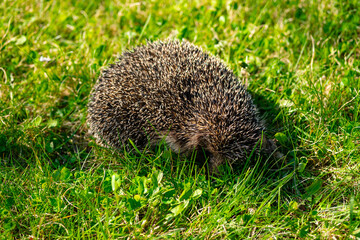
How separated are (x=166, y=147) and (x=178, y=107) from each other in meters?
0.49

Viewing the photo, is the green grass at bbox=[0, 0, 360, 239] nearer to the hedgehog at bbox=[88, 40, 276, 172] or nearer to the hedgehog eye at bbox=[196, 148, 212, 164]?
the hedgehog eye at bbox=[196, 148, 212, 164]

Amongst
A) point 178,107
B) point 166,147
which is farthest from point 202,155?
point 178,107

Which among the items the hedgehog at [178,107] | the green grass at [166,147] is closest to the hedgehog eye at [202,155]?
the hedgehog at [178,107]

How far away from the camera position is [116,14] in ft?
21.6

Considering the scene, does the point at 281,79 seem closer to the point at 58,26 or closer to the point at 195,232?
the point at 195,232

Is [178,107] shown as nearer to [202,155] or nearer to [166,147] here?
[166,147]

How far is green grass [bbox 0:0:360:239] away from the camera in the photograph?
3.51 m

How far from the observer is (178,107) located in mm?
4176

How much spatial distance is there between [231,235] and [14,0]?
220 inches

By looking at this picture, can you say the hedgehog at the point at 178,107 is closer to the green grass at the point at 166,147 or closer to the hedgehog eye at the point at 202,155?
the hedgehog eye at the point at 202,155

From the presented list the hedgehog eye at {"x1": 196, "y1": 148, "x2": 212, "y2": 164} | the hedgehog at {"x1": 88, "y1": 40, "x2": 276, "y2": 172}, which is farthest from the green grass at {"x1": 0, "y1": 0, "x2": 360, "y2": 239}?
the hedgehog at {"x1": 88, "y1": 40, "x2": 276, "y2": 172}

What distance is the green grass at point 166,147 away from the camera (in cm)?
351

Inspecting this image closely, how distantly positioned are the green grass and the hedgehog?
243mm

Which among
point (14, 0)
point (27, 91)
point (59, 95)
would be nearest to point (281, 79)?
point (59, 95)
